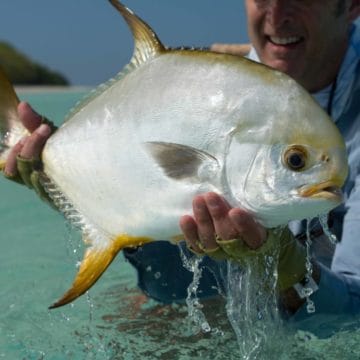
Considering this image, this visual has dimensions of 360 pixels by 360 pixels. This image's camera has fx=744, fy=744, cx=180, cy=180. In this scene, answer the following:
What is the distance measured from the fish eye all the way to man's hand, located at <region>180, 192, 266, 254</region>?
14 cm

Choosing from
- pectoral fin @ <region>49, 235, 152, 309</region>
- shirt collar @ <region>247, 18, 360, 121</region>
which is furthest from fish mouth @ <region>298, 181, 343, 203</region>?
shirt collar @ <region>247, 18, 360, 121</region>

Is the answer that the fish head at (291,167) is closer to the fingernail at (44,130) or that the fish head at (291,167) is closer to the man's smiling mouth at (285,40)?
the fingernail at (44,130)

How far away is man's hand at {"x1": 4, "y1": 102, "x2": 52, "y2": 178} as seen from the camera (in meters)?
1.89

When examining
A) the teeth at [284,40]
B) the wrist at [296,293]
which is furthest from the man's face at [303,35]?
the wrist at [296,293]

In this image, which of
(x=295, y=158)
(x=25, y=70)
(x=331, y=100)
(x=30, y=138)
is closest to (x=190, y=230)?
(x=295, y=158)

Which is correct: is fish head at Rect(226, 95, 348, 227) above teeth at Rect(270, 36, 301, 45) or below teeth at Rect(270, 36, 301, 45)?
above

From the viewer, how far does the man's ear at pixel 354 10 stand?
268 centimetres

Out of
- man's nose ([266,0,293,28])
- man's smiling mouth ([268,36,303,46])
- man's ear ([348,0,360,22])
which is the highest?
man's nose ([266,0,293,28])

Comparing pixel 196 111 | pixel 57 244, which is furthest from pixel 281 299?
pixel 57 244

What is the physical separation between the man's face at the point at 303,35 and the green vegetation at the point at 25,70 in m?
45.5

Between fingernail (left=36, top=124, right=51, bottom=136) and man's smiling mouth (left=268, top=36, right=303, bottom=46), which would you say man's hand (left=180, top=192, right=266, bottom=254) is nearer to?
fingernail (left=36, top=124, right=51, bottom=136)

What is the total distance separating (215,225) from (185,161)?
19cm

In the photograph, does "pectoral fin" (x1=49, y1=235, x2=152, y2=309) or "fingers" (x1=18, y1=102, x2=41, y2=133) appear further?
"fingers" (x1=18, y1=102, x2=41, y2=133)

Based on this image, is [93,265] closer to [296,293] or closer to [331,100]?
[296,293]
